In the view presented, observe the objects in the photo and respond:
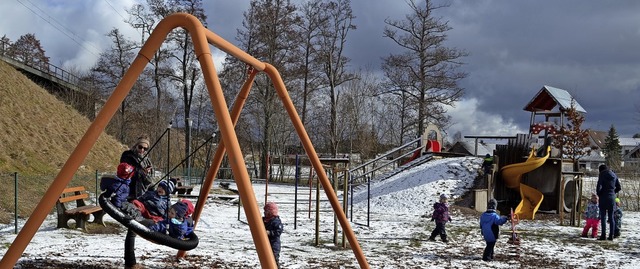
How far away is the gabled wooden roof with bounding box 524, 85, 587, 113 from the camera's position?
73.2 feet

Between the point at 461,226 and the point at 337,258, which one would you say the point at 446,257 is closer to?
the point at 337,258

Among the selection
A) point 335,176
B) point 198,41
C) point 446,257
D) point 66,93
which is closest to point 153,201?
point 198,41

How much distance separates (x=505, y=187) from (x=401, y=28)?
1777 centimetres

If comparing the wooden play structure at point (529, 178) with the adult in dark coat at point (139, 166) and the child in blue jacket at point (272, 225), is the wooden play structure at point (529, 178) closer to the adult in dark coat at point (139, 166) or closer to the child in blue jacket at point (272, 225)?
the child in blue jacket at point (272, 225)

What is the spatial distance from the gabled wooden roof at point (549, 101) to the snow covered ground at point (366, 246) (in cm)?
633

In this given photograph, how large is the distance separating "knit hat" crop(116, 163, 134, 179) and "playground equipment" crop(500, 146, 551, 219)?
13.1 meters

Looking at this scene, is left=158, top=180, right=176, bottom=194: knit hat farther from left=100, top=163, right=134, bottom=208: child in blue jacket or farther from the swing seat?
the swing seat

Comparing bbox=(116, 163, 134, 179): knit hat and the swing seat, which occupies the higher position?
bbox=(116, 163, 134, 179): knit hat

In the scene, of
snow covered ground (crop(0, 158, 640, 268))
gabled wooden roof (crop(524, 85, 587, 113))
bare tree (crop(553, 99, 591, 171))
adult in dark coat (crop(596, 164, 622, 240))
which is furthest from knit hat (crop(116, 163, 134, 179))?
bare tree (crop(553, 99, 591, 171))

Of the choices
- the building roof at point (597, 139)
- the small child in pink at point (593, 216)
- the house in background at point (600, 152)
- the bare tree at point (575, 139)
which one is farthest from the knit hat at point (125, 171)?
the building roof at point (597, 139)

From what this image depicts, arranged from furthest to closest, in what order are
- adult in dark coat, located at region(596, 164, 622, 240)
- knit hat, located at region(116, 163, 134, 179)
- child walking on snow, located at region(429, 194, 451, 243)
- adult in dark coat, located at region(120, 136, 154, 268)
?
adult in dark coat, located at region(596, 164, 622, 240) < child walking on snow, located at region(429, 194, 451, 243) < adult in dark coat, located at region(120, 136, 154, 268) < knit hat, located at region(116, 163, 134, 179)

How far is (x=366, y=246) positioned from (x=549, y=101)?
1566 cm

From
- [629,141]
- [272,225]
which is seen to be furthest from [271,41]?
[629,141]

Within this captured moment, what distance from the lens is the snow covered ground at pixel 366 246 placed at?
8172 millimetres
